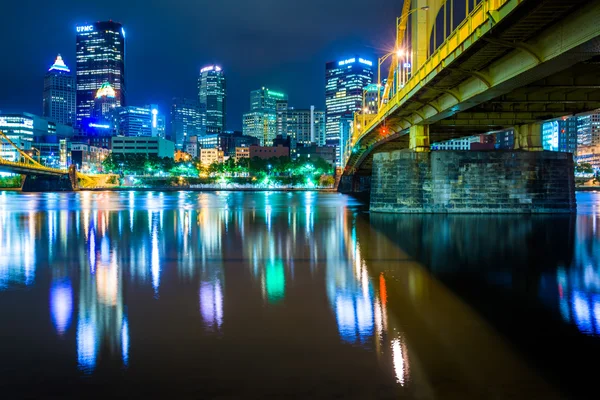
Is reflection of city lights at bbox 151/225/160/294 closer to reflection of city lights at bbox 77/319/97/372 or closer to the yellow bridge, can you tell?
reflection of city lights at bbox 77/319/97/372

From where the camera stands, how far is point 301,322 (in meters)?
10.4

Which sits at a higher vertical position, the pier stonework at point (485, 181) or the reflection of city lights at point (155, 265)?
the pier stonework at point (485, 181)

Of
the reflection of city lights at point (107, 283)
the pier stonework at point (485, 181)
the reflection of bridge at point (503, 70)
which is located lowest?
the reflection of city lights at point (107, 283)

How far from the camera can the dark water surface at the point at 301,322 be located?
7.40m

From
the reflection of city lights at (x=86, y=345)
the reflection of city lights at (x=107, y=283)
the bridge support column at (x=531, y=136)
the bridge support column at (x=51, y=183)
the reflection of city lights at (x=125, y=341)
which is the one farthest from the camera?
the bridge support column at (x=51, y=183)

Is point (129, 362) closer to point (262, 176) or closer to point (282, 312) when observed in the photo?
point (282, 312)

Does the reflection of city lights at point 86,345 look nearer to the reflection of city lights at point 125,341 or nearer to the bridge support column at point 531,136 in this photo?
the reflection of city lights at point 125,341

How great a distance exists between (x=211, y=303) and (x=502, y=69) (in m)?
18.7

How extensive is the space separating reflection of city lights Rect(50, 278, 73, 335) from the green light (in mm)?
4297

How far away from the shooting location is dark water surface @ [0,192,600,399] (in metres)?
7.40

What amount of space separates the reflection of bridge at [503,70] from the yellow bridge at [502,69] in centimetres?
3

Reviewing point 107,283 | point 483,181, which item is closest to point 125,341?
point 107,283

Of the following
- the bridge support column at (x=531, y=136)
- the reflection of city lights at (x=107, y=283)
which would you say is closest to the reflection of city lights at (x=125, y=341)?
the reflection of city lights at (x=107, y=283)

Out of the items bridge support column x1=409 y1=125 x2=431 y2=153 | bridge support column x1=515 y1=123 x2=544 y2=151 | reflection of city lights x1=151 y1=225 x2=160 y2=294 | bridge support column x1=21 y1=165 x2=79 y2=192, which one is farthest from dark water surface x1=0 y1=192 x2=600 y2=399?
bridge support column x1=21 y1=165 x2=79 y2=192
